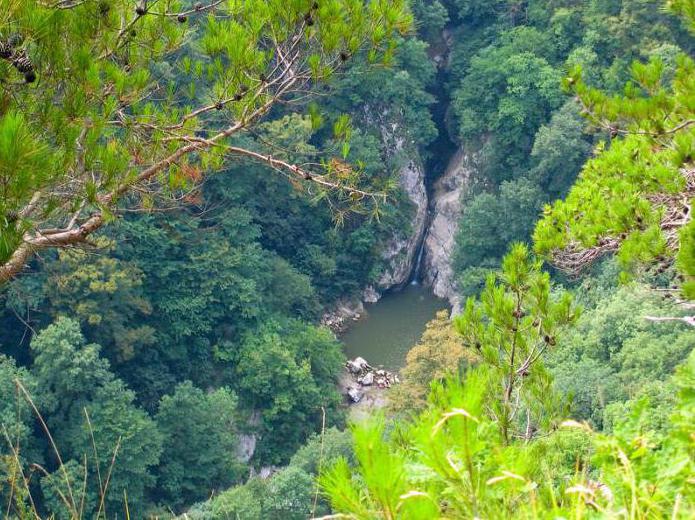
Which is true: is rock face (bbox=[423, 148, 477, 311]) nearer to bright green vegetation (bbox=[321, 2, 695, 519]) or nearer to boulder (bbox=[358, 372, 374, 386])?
boulder (bbox=[358, 372, 374, 386])

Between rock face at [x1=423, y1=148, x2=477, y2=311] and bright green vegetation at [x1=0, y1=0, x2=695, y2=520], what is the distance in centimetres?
64

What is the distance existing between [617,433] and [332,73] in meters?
2.18

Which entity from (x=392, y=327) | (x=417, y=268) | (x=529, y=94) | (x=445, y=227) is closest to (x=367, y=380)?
(x=392, y=327)

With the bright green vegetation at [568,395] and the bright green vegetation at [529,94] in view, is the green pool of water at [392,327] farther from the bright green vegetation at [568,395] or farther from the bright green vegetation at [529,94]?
the bright green vegetation at [568,395]

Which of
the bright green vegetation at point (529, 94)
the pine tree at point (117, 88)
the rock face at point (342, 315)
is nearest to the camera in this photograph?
the pine tree at point (117, 88)

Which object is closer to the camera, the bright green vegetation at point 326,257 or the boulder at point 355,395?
the bright green vegetation at point 326,257

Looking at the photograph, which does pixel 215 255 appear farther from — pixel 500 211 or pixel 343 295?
pixel 500 211

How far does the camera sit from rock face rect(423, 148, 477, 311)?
17.7m

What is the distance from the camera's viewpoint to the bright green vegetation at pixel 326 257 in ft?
5.59

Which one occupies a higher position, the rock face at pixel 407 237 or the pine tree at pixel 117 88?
the pine tree at pixel 117 88

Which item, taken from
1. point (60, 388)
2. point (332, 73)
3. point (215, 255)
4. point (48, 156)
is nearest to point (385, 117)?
point (215, 255)

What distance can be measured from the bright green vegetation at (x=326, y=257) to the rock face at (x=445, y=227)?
0.64 m

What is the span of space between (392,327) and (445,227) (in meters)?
3.51

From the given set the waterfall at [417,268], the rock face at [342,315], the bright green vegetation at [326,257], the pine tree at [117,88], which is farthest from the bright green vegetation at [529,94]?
the pine tree at [117,88]
